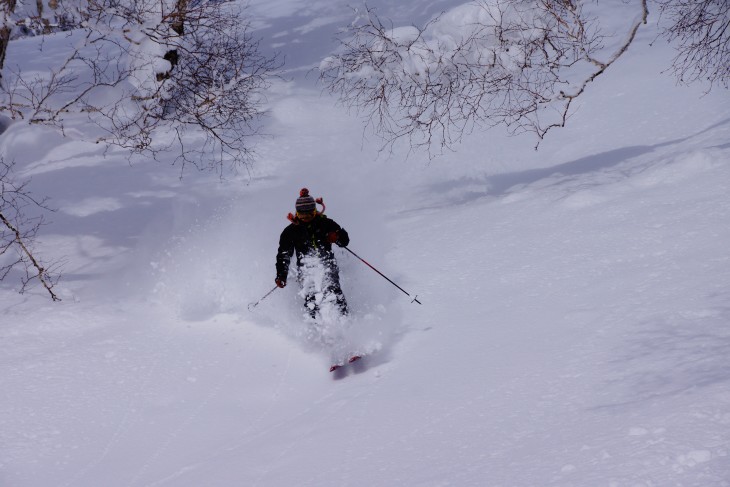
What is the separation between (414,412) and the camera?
488 cm

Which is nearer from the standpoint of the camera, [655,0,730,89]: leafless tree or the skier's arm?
the skier's arm

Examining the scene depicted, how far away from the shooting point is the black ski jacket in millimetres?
7215

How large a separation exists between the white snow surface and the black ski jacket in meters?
0.86

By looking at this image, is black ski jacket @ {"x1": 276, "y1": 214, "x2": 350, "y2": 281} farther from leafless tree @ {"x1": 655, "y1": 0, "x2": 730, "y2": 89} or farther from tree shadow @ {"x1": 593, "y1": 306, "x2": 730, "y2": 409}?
leafless tree @ {"x1": 655, "y1": 0, "x2": 730, "y2": 89}

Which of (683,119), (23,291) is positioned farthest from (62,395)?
(683,119)

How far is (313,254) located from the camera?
285 inches

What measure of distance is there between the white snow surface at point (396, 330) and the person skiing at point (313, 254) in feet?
1.32

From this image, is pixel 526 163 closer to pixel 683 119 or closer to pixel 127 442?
pixel 683 119

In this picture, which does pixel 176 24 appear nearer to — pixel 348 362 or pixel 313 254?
pixel 313 254

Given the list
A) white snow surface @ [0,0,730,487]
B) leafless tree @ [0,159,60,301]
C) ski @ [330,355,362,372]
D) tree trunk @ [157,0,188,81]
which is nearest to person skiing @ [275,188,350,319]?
white snow surface @ [0,0,730,487]

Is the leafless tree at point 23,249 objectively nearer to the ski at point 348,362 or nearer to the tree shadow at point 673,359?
the ski at point 348,362

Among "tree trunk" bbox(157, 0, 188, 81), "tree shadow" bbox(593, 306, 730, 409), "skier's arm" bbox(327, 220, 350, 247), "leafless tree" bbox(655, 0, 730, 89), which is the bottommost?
"tree shadow" bbox(593, 306, 730, 409)

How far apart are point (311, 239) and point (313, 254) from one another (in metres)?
0.18

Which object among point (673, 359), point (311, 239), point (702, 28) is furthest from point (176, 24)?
point (702, 28)
